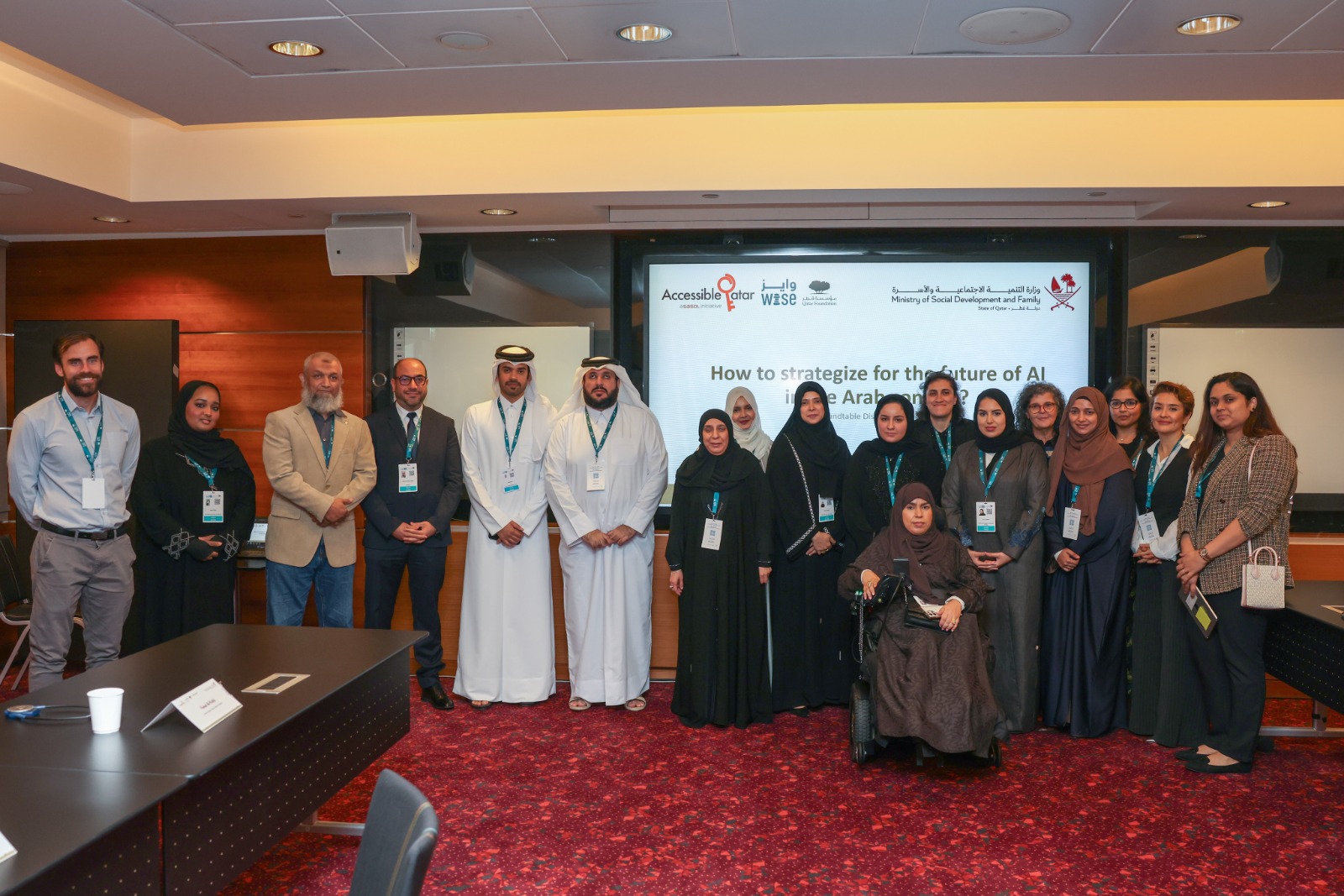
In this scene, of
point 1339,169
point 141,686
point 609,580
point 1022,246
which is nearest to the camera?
point 141,686

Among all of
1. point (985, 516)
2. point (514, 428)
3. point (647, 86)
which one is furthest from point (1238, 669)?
point (514, 428)

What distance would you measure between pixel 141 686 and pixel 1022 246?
494 cm

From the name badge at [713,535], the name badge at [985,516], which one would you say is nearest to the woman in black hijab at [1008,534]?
the name badge at [985,516]

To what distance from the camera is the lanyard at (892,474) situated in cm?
492

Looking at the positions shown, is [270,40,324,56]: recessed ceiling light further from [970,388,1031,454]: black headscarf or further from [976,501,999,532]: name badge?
[976,501,999,532]: name badge

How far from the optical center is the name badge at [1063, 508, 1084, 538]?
468 cm

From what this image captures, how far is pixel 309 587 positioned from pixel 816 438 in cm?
275

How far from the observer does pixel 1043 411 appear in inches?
195

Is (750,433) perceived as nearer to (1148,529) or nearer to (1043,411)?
(1043,411)

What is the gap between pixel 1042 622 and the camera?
4.89m

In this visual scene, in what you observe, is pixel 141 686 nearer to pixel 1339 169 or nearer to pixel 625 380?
pixel 625 380

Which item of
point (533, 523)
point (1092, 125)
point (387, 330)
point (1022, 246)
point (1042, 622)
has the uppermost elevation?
point (1092, 125)

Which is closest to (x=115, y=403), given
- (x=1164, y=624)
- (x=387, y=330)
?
(x=387, y=330)

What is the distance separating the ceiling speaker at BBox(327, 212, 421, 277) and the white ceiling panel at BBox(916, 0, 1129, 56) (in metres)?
3.21
